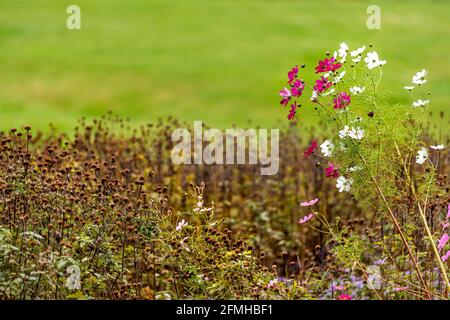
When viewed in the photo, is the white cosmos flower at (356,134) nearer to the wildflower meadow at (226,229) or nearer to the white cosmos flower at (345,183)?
the wildflower meadow at (226,229)

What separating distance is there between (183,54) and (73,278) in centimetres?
1357

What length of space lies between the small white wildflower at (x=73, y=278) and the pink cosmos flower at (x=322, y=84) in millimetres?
1764

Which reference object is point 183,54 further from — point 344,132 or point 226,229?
point 344,132

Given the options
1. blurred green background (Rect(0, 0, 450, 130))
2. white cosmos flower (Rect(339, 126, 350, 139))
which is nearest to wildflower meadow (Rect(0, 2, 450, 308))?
white cosmos flower (Rect(339, 126, 350, 139))

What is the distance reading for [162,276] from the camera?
621cm

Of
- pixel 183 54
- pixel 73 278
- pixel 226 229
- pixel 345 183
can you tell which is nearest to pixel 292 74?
pixel 345 183

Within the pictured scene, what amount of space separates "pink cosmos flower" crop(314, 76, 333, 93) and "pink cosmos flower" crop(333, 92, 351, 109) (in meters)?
0.10

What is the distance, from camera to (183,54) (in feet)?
58.7

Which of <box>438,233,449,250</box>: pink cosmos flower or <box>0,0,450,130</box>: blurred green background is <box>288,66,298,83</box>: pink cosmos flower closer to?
<box>438,233,449,250</box>: pink cosmos flower

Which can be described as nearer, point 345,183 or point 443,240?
point 443,240

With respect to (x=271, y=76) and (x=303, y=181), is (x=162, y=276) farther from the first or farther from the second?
(x=271, y=76)

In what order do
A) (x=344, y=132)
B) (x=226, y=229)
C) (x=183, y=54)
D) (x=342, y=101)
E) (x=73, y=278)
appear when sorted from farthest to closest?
(x=183, y=54) < (x=226, y=229) < (x=342, y=101) < (x=344, y=132) < (x=73, y=278)

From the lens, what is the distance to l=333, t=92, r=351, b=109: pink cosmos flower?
4.96m

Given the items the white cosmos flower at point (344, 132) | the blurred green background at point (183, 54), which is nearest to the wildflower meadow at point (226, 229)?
the white cosmos flower at point (344, 132)
